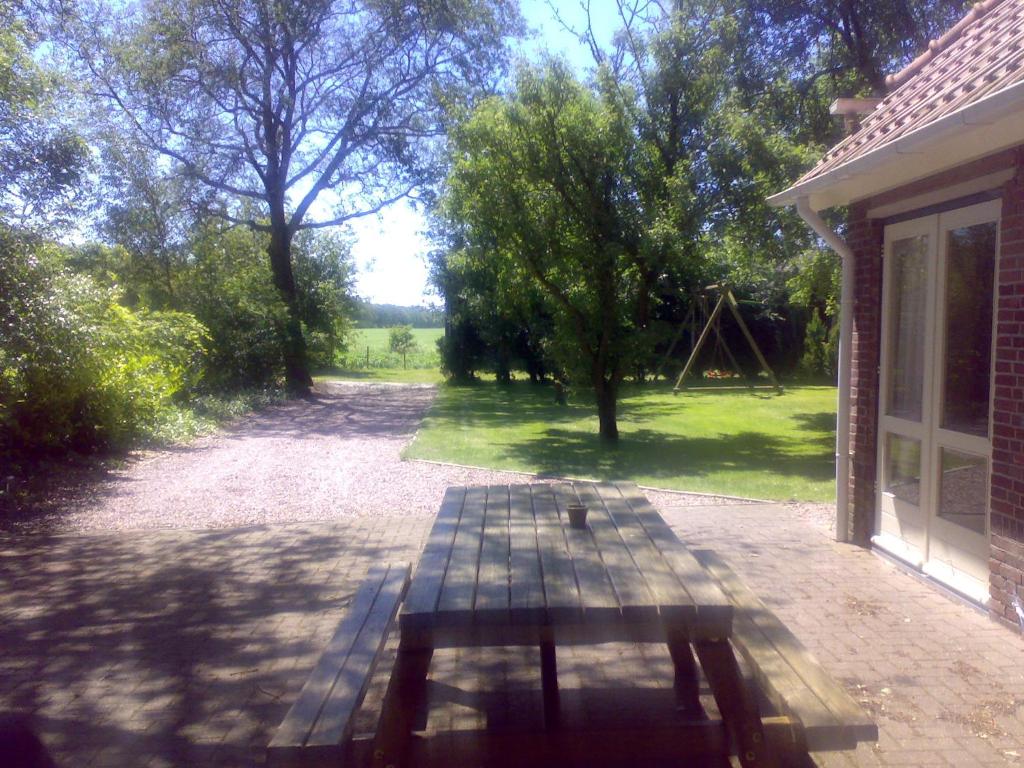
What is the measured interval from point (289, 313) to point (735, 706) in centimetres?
2285

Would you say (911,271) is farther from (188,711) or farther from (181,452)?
(181,452)

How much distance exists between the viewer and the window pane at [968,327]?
5465mm

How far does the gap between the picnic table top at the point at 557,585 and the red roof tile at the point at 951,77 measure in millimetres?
2815

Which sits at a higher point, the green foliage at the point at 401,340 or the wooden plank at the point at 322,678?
the green foliage at the point at 401,340

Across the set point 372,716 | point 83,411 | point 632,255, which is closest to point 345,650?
point 372,716

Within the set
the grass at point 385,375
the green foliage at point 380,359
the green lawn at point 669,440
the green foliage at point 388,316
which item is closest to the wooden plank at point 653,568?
the green lawn at point 669,440

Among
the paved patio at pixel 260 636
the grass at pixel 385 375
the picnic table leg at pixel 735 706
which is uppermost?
the picnic table leg at pixel 735 706

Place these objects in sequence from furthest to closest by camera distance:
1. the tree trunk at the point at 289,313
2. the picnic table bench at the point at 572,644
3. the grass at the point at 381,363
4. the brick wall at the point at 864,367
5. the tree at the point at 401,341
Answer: the tree at the point at 401,341 < the grass at the point at 381,363 < the tree trunk at the point at 289,313 < the brick wall at the point at 864,367 < the picnic table bench at the point at 572,644

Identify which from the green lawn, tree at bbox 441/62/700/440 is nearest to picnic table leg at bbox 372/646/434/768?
the green lawn

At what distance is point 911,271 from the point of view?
6379 mm

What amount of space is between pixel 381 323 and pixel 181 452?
4718 cm

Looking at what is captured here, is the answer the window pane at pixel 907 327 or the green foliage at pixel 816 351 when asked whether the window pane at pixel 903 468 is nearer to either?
the window pane at pixel 907 327

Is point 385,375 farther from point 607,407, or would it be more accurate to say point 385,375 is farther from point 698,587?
point 698,587

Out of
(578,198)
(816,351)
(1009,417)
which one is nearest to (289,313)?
(578,198)
